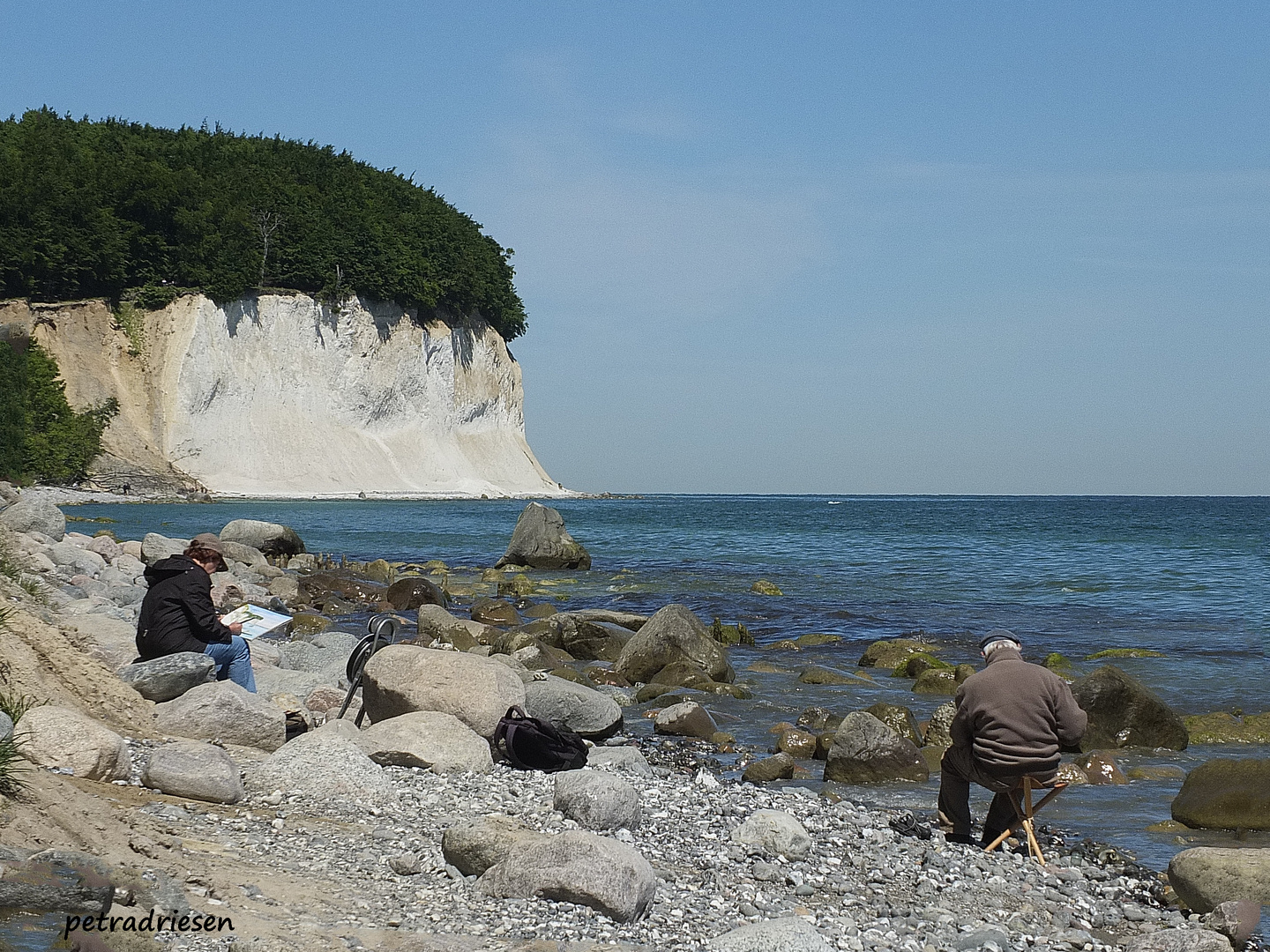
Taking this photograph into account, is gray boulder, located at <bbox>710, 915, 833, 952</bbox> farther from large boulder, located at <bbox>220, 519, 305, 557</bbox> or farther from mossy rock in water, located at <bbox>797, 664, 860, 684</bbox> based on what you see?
large boulder, located at <bbox>220, 519, 305, 557</bbox>

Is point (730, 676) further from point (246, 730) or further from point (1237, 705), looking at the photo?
point (246, 730)

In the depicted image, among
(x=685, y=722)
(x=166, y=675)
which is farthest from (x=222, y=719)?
(x=685, y=722)

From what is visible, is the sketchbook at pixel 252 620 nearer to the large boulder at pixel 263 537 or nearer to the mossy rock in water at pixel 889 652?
the mossy rock in water at pixel 889 652

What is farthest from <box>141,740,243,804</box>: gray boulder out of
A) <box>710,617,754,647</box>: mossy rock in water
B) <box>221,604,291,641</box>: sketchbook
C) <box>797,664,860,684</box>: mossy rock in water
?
<box>710,617,754,647</box>: mossy rock in water

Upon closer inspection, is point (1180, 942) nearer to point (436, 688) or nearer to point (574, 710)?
point (436, 688)

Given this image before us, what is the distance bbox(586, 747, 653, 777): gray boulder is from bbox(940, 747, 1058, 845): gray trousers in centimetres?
251

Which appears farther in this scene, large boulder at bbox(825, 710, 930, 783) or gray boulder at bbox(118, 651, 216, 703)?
large boulder at bbox(825, 710, 930, 783)

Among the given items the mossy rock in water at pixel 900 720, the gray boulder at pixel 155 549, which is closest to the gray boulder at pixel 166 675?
the mossy rock in water at pixel 900 720

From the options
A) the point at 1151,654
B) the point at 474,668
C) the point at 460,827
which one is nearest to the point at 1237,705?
the point at 1151,654

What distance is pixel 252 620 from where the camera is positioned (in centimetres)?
1028

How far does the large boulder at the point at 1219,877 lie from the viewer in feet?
21.1

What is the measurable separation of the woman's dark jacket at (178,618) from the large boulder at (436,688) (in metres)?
1.38

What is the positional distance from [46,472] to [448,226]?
49.1 m

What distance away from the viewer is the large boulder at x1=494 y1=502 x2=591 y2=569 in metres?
32.0
